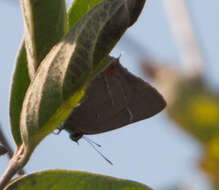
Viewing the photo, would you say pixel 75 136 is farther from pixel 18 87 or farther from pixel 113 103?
pixel 18 87

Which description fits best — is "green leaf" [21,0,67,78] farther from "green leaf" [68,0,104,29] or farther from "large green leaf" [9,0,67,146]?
"green leaf" [68,0,104,29]

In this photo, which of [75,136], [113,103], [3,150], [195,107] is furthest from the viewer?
[195,107]

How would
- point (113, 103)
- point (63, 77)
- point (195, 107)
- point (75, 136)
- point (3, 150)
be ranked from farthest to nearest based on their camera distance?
point (195, 107), point (75, 136), point (113, 103), point (3, 150), point (63, 77)

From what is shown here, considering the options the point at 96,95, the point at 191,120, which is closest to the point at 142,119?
the point at 96,95

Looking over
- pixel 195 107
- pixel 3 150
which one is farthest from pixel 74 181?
pixel 195 107

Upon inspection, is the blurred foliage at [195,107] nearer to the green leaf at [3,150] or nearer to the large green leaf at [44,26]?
the green leaf at [3,150]

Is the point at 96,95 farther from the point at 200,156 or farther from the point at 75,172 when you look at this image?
the point at 200,156

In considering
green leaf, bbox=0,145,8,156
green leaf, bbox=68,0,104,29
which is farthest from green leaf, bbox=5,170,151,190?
green leaf, bbox=68,0,104,29

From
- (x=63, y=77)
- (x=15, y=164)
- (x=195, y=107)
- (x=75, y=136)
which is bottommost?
(x=195, y=107)
